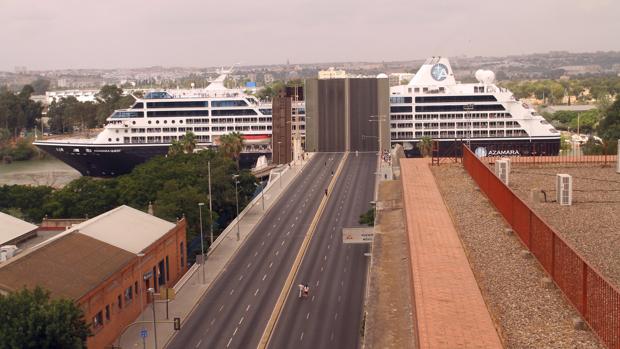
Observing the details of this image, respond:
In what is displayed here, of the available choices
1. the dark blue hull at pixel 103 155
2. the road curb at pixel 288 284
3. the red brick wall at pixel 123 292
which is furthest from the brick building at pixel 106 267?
the dark blue hull at pixel 103 155

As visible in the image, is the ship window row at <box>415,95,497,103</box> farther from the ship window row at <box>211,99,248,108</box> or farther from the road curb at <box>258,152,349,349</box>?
the road curb at <box>258,152,349,349</box>

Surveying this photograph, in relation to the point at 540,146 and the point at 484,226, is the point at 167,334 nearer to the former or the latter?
the point at 484,226

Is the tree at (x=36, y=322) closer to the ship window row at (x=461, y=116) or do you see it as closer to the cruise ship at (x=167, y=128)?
the cruise ship at (x=167, y=128)

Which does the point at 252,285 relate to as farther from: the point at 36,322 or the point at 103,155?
the point at 103,155

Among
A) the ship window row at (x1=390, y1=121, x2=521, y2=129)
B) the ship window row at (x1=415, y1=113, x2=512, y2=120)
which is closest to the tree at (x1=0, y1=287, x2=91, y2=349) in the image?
the ship window row at (x1=390, y1=121, x2=521, y2=129)

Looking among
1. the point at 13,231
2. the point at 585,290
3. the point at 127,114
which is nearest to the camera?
the point at 585,290

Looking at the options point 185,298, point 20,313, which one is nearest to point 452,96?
point 185,298

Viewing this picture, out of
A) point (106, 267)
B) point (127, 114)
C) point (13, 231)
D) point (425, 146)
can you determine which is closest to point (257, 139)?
point (127, 114)
